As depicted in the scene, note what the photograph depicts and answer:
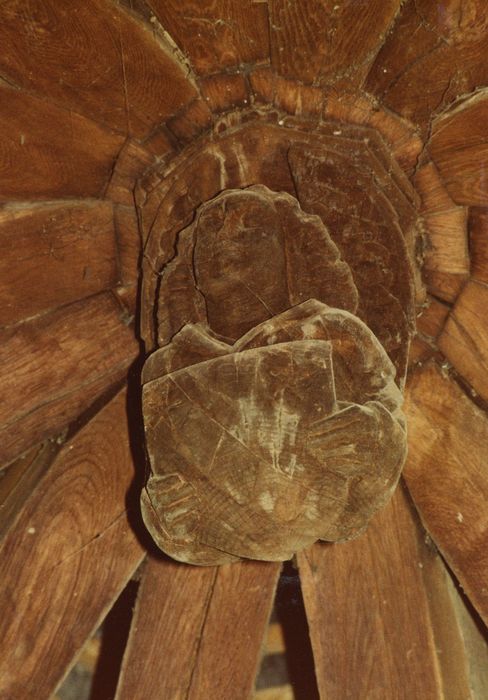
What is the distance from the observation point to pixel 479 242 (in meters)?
1.73

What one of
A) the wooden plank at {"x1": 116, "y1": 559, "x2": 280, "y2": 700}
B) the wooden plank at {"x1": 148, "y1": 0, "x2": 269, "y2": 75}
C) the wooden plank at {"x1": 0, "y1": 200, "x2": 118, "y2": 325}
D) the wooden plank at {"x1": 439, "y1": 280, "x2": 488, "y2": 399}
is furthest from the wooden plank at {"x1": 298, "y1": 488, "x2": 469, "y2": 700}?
the wooden plank at {"x1": 148, "y1": 0, "x2": 269, "y2": 75}

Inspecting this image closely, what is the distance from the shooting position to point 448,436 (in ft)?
6.02

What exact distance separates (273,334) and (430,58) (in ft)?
2.19

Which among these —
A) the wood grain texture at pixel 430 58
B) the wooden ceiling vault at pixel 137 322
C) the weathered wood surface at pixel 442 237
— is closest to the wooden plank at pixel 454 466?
the wooden ceiling vault at pixel 137 322

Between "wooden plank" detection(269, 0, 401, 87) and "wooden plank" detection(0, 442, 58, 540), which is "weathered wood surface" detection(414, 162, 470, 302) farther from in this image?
"wooden plank" detection(0, 442, 58, 540)

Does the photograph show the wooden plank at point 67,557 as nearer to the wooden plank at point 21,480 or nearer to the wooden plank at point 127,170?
the wooden plank at point 21,480

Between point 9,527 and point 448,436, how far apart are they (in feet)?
3.36

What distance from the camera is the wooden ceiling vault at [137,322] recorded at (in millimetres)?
1542

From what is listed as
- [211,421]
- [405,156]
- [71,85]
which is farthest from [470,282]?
[71,85]

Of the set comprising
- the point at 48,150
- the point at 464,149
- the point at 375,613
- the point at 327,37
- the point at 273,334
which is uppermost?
the point at 327,37

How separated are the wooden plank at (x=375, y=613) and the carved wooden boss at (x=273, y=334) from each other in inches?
20.5

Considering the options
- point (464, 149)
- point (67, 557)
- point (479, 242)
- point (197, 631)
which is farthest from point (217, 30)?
point (197, 631)

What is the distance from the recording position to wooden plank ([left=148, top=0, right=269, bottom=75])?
151 cm

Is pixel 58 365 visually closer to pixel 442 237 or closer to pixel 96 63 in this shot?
pixel 96 63
